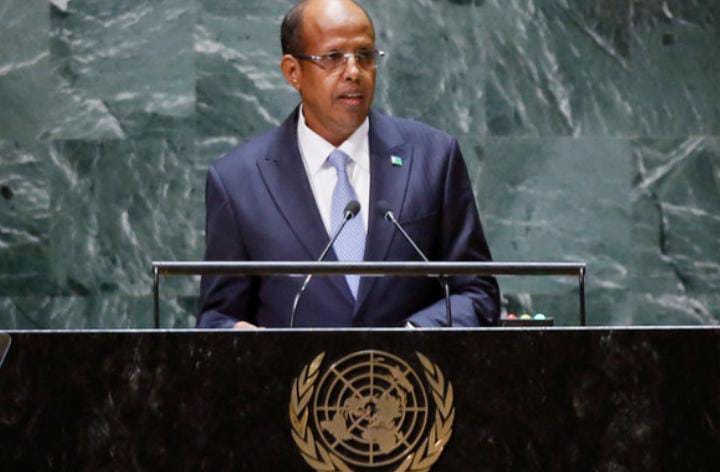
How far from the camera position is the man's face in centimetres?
444

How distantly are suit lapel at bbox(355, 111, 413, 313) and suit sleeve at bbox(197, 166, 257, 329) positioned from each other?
1.03 feet

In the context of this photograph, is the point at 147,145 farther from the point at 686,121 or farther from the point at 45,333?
the point at 45,333

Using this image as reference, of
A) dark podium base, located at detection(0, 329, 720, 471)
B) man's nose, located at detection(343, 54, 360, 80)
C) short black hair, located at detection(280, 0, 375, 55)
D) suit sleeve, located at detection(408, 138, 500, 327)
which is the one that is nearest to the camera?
dark podium base, located at detection(0, 329, 720, 471)

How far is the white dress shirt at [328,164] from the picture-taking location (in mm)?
4441

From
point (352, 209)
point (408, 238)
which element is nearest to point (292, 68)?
point (352, 209)

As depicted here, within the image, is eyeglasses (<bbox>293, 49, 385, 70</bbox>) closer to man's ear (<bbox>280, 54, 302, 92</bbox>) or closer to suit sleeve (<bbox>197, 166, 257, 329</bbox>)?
man's ear (<bbox>280, 54, 302, 92</bbox>)

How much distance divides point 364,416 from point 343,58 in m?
1.57

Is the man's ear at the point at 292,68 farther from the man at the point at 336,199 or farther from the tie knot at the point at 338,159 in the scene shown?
the tie knot at the point at 338,159

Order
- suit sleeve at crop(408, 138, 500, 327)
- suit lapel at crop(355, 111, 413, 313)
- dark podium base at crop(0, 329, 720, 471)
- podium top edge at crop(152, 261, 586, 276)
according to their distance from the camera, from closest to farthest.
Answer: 1. dark podium base at crop(0, 329, 720, 471)
2. podium top edge at crop(152, 261, 586, 276)
3. suit sleeve at crop(408, 138, 500, 327)
4. suit lapel at crop(355, 111, 413, 313)

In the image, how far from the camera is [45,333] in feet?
10.3

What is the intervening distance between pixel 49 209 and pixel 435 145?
8.46ft

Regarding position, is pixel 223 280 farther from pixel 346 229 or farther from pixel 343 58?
pixel 343 58

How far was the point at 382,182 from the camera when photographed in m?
4.41

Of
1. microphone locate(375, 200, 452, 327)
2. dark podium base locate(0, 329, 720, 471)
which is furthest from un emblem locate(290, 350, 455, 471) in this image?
microphone locate(375, 200, 452, 327)
